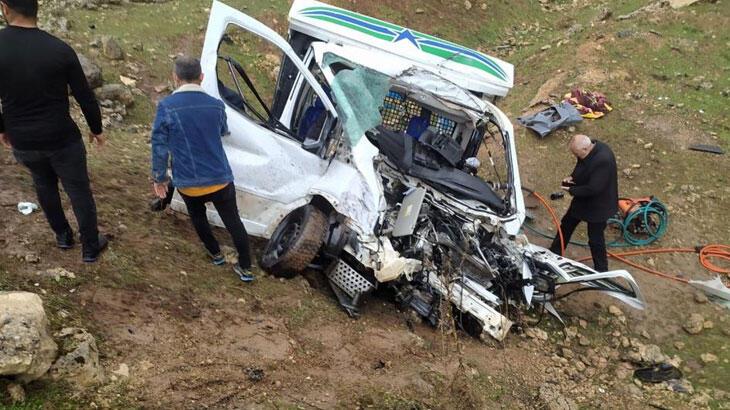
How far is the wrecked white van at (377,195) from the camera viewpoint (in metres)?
4.21

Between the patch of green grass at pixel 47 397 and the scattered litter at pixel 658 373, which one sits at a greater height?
the patch of green grass at pixel 47 397

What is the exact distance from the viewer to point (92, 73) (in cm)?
674

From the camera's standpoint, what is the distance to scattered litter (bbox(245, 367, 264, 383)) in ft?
10.2

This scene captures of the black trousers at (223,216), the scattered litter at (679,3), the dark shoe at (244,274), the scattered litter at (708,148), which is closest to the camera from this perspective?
the black trousers at (223,216)

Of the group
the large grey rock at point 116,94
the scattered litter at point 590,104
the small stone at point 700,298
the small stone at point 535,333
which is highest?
the scattered litter at point 590,104

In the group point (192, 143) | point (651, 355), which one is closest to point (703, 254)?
point (651, 355)

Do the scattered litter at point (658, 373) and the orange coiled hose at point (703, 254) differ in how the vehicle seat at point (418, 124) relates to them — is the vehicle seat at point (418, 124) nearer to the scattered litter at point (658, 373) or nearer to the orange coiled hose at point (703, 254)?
the orange coiled hose at point (703, 254)

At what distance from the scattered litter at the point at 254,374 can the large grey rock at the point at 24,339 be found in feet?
3.27

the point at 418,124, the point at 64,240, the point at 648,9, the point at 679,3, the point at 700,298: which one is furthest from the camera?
the point at 648,9

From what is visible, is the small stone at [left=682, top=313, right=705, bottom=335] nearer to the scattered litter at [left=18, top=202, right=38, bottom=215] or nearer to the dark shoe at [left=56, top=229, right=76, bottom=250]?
the dark shoe at [left=56, top=229, right=76, bottom=250]

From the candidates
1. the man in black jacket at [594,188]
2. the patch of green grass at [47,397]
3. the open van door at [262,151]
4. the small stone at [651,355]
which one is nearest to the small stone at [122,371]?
the patch of green grass at [47,397]

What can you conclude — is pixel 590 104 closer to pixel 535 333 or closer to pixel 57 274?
pixel 535 333

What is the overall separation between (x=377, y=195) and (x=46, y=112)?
2265mm

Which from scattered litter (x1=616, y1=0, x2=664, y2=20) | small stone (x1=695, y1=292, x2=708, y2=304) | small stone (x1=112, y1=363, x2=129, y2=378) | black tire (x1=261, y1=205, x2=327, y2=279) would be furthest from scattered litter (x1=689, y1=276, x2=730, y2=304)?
scattered litter (x1=616, y1=0, x2=664, y2=20)
